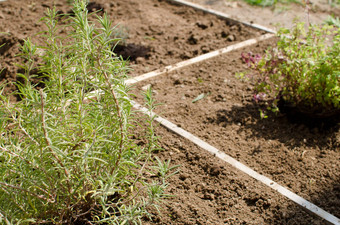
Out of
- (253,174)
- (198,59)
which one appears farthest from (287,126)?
(198,59)

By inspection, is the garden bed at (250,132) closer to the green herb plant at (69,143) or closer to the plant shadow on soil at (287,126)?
the plant shadow on soil at (287,126)

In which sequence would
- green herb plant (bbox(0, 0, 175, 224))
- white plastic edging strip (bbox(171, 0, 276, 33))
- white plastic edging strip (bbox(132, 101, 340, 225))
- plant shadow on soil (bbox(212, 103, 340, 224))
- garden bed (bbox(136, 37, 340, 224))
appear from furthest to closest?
white plastic edging strip (bbox(171, 0, 276, 33)) < plant shadow on soil (bbox(212, 103, 340, 224)) < garden bed (bbox(136, 37, 340, 224)) < white plastic edging strip (bbox(132, 101, 340, 225)) < green herb plant (bbox(0, 0, 175, 224))

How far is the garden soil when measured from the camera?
2.46 metres

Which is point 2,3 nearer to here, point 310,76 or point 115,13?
point 115,13

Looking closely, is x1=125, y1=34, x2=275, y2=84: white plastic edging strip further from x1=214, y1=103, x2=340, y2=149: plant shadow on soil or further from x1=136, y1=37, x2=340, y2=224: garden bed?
x1=214, y1=103, x2=340, y2=149: plant shadow on soil

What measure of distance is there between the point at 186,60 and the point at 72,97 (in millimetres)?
2471

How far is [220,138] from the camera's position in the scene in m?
3.13

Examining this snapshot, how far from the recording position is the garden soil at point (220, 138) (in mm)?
2461

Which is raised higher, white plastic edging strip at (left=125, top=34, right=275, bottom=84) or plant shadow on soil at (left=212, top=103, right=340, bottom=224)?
white plastic edging strip at (left=125, top=34, right=275, bottom=84)

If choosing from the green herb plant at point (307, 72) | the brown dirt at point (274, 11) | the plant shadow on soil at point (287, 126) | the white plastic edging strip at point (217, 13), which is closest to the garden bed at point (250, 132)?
the plant shadow on soil at point (287, 126)

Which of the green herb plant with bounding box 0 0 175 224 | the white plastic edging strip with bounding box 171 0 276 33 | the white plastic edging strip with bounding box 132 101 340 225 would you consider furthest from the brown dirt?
the green herb plant with bounding box 0 0 175 224

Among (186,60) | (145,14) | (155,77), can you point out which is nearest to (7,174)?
(155,77)

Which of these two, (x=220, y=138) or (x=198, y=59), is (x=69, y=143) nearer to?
(x=220, y=138)

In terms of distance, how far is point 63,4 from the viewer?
5.92 m
